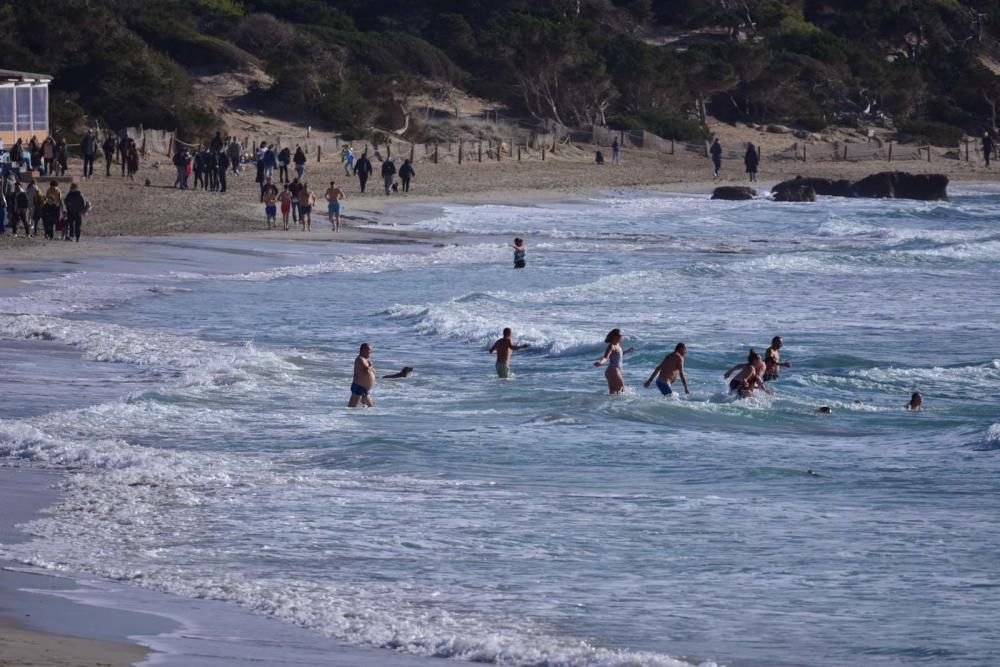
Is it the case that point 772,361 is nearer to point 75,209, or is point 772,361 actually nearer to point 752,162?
point 75,209

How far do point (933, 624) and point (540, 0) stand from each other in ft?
256

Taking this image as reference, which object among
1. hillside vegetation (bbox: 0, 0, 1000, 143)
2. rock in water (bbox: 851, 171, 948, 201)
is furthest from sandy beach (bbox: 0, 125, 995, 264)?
rock in water (bbox: 851, 171, 948, 201)

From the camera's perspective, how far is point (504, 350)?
1967cm

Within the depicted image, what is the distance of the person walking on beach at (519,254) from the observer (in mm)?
31266

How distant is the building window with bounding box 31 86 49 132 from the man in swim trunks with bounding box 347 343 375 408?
26165 millimetres

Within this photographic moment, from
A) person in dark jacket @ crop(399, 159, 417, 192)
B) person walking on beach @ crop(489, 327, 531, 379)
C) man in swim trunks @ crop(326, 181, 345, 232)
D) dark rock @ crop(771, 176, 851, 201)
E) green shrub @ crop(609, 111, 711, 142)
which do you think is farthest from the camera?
green shrub @ crop(609, 111, 711, 142)

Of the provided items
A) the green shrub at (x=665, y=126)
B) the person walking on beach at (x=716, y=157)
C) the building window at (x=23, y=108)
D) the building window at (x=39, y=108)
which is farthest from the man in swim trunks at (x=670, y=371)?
the green shrub at (x=665, y=126)

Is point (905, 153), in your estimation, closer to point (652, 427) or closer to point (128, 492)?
point (652, 427)

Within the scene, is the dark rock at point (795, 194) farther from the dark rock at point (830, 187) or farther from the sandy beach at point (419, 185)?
the sandy beach at point (419, 185)

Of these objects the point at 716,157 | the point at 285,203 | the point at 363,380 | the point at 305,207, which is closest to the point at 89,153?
the point at 285,203

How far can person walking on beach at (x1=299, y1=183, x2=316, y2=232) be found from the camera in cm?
3550

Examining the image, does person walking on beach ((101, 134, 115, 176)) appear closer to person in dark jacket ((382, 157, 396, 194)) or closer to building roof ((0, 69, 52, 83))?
building roof ((0, 69, 52, 83))

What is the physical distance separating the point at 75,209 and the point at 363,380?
15.1m

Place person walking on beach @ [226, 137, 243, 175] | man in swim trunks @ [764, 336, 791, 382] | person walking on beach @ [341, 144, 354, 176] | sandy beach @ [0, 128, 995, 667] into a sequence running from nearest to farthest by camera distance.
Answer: sandy beach @ [0, 128, 995, 667] → man in swim trunks @ [764, 336, 791, 382] → person walking on beach @ [226, 137, 243, 175] → person walking on beach @ [341, 144, 354, 176]
